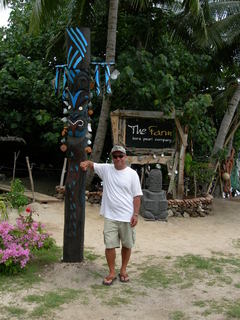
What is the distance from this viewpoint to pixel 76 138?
521 cm

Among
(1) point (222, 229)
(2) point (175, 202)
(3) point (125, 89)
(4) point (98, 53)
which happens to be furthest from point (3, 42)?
(1) point (222, 229)

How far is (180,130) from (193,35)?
2.81 meters

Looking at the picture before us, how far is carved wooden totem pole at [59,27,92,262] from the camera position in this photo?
5207 mm

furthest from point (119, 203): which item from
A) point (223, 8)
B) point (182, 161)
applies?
point (223, 8)

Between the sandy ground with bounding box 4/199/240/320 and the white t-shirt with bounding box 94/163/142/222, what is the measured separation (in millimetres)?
815

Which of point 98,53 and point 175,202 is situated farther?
point 98,53

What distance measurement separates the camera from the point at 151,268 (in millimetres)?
5555

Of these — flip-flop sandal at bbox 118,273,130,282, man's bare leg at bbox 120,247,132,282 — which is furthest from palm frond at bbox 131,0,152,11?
flip-flop sandal at bbox 118,273,130,282

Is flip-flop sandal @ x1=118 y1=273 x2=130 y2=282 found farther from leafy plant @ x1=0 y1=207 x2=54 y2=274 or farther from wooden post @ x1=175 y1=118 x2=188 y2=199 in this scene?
wooden post @ x1=175 y1=118 x2=188 y2=199

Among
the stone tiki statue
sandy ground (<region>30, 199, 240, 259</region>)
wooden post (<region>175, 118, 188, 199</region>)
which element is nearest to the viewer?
sandy ground (<region>30, 199, 240, 259</region>)

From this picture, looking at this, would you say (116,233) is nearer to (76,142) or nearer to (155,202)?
(76,142)

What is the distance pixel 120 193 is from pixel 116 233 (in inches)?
17.7

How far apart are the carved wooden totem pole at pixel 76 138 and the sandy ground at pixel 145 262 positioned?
1.00 feet

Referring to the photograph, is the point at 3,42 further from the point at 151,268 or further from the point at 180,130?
the point at 151,268
